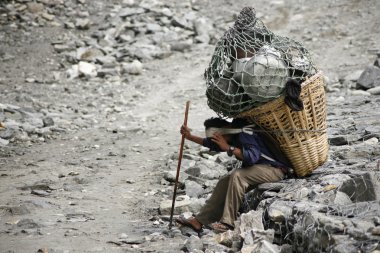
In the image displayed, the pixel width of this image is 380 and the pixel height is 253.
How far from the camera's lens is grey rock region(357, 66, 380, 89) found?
9.99 m

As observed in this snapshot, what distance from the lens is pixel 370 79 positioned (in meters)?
10.1

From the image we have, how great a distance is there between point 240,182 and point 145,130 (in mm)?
5278

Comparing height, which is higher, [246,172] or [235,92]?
[235,92]

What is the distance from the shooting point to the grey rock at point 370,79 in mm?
9987

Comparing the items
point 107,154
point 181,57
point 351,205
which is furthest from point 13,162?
point 181,57

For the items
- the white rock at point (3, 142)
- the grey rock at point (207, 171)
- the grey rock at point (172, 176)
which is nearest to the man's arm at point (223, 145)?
the grey rock at point (207, 171)

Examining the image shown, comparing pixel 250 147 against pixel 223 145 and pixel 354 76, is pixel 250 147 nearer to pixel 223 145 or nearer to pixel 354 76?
pixel 223 145

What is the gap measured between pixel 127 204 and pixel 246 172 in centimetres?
189

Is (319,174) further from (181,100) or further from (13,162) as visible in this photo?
(181,100)

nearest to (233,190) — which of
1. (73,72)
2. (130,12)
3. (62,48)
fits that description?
(73,72)

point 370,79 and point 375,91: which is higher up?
point 370,79

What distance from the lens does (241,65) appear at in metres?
4.52

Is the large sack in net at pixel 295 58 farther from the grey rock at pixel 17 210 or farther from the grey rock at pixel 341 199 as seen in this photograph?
the grey rock at pixel 17 210

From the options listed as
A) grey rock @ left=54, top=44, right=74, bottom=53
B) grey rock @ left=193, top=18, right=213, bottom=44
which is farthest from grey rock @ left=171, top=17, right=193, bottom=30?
grey rock @ left=54, top=44, right=74, bottom=53
